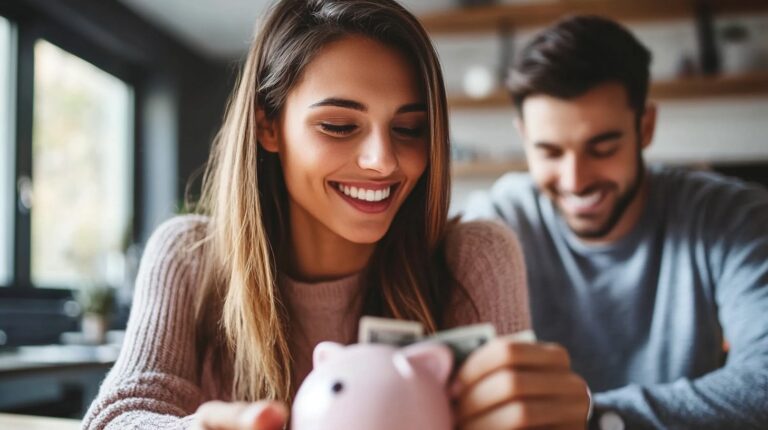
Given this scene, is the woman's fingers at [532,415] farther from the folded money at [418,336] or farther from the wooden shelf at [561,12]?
the wooden shelf at [561,12]

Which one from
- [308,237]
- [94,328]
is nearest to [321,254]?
[308,237]

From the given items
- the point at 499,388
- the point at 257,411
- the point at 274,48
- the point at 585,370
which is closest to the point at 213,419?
the point at 257,411

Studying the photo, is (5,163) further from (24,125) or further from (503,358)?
(503,358)

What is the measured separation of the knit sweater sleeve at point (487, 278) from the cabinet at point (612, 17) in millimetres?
2944

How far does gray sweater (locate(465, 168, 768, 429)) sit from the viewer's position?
162 centimetres

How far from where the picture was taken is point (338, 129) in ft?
3.59

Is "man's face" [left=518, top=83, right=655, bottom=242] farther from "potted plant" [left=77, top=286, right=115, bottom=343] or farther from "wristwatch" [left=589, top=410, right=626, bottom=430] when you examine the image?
"potted plant" [left=77, top=286, right=115, bottom=343]

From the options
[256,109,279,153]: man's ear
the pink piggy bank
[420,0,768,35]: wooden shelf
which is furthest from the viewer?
[420,0,768,35]: wooden shelf

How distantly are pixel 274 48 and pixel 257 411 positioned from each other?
740mm

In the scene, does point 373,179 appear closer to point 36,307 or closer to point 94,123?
point 36,307

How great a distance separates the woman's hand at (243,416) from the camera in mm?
647

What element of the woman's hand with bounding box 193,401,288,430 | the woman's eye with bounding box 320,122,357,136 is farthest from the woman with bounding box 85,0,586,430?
the woman's hand with bounding box 193,401,288,430

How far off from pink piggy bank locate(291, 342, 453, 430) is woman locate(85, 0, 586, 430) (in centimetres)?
36

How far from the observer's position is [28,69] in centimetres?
369
